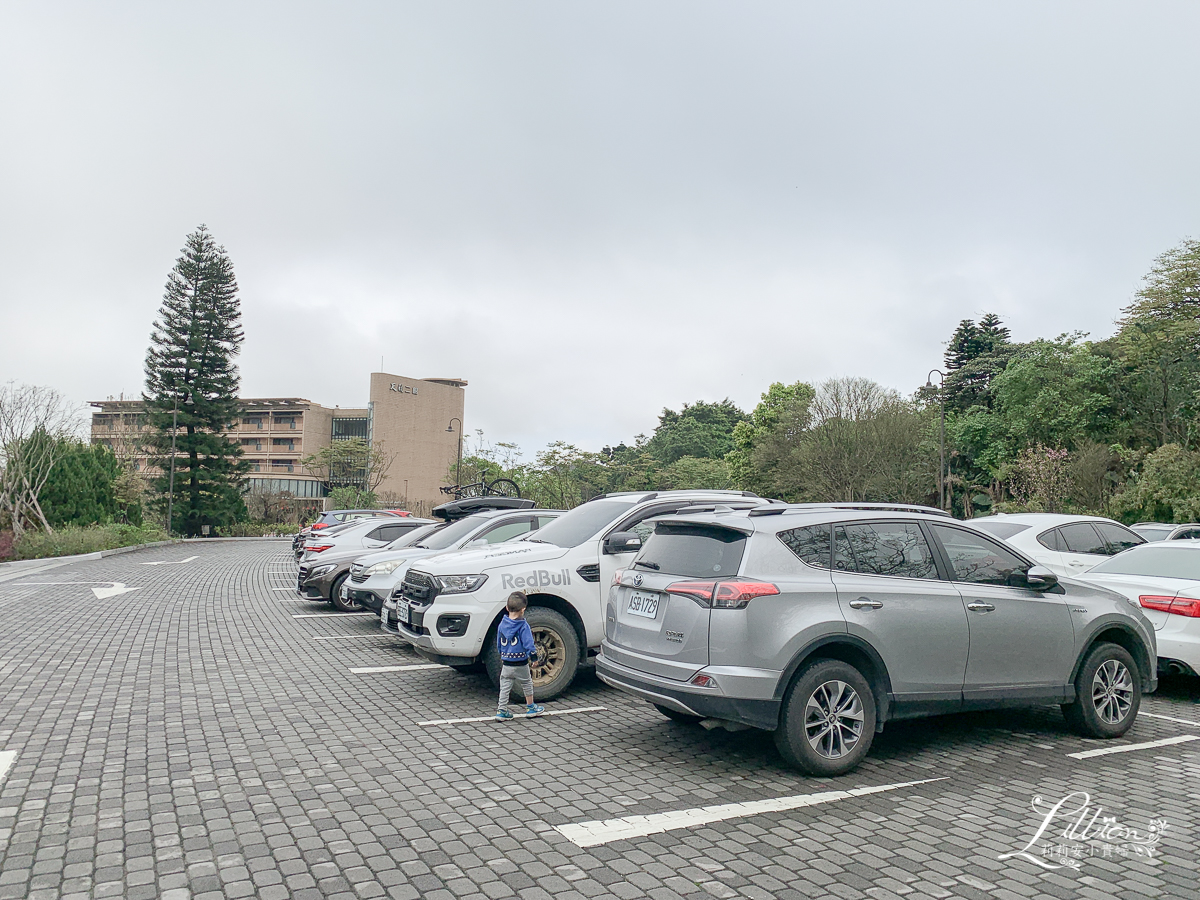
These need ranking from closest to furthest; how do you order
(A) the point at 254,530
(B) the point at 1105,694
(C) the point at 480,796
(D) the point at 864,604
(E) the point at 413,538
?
(C) the point at 480,796, (D) the point at 864,604, (B) the point at 1105,694, (E) the point at 413,538, (A) the point at 254,530

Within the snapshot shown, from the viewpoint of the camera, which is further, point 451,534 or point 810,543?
point 451,534

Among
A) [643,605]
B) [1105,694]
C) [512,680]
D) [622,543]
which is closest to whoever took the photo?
[643,605]

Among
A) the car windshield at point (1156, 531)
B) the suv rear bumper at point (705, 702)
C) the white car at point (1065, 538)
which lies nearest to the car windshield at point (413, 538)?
the suv rear bumper at point (705, 702)

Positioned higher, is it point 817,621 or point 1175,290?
point 1175,290

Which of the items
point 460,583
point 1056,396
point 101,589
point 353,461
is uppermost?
point 1056,396

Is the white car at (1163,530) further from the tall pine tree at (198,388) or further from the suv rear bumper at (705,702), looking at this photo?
the tall pine tree at (198,388)

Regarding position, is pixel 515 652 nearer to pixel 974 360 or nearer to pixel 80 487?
pixel 80 487

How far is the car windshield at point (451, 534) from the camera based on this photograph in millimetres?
11164

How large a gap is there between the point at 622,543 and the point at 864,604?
2876 mm

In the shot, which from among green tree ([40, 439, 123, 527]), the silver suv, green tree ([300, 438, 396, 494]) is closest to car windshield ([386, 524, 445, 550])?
the silver suv

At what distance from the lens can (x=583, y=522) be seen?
8.55 metres
